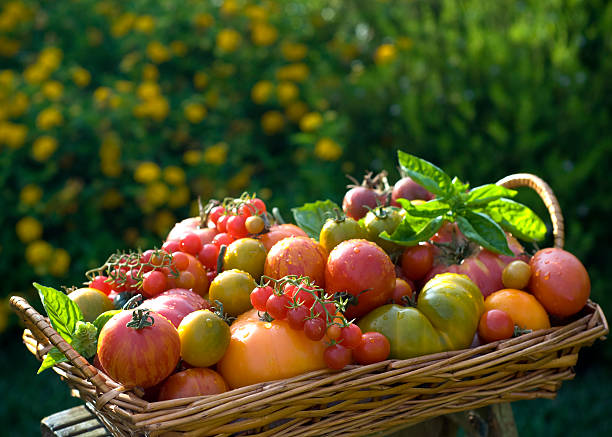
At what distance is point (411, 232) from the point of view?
1.58 metres

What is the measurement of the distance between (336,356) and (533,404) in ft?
6.47

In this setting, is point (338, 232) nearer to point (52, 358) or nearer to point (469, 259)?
point (469, 259)

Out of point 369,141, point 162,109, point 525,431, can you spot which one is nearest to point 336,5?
point 369,141

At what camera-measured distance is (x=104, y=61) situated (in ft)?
12.2

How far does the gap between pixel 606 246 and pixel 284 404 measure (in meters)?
2.24

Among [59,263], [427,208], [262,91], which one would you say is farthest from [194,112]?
[427,208]

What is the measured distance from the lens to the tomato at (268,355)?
4.15 feet

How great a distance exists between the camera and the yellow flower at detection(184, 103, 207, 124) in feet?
10.9

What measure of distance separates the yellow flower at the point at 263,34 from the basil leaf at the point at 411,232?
7.23ft

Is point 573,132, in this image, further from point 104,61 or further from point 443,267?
point 104,61

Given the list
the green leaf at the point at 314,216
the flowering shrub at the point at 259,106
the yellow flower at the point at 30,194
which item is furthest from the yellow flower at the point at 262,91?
the green leaf at the point at 314,216

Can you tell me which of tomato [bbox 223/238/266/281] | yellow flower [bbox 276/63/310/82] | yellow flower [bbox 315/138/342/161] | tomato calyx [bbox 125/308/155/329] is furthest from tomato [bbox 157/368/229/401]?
yellow flower [bbox 276/63/310/82]

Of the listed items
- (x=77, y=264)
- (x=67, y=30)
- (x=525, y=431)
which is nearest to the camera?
(x=525, y=431)

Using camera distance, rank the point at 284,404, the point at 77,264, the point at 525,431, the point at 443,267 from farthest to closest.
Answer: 1. the point at 77,264
2. the point at 525,431
3. the point at 443,267
4. the point at 284,404
